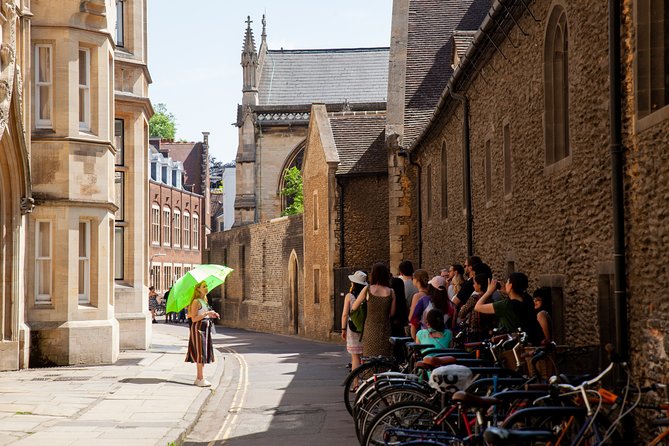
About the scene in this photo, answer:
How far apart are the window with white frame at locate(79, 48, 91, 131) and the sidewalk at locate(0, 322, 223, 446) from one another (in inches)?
187

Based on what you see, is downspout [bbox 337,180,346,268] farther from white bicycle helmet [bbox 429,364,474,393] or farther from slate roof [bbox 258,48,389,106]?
slate roof [bbox 258,48,389,106]

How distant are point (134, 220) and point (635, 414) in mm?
18328

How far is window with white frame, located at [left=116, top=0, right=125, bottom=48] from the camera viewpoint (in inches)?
1038

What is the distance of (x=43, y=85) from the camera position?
20391mm

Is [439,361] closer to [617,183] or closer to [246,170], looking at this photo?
[617,183]

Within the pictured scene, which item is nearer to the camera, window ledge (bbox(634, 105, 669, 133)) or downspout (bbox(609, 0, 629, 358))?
window ledge (bbox(634, 105, 669, 133))

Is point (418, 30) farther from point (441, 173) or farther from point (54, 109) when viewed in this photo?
point (54, 109)

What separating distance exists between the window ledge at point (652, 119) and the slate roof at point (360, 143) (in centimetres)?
2590

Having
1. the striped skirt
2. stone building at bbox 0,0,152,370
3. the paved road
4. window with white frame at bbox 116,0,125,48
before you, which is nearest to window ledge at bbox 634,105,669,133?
the paved road

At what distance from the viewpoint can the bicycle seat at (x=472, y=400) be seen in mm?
6297

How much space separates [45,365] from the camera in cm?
1989

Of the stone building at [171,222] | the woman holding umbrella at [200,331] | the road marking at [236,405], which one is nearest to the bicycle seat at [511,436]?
the road marking at [236,405]

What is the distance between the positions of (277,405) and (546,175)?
4.72 metres

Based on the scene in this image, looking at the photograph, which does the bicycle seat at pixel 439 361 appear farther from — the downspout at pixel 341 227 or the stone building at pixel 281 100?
the stone building at pixel 281 100
